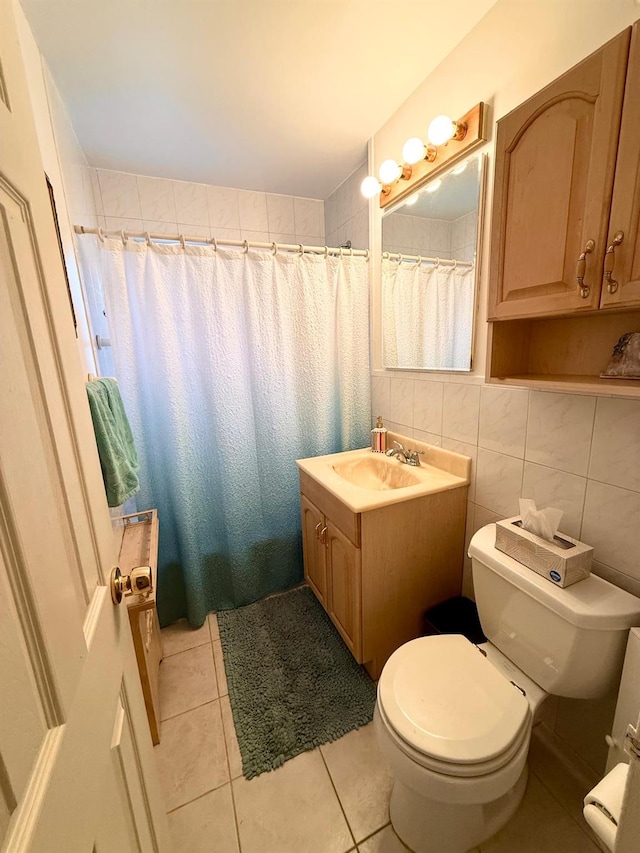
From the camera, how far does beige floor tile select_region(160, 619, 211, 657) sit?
1688mm

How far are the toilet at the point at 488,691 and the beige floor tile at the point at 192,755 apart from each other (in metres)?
0.61

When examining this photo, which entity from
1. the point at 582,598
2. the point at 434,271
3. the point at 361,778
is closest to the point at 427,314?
the point at 434,271

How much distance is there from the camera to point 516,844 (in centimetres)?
100

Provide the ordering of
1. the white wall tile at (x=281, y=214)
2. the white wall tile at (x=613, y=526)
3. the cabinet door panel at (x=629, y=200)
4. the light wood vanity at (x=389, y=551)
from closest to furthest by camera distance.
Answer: the cabinet door panel at (x=629, y=200) < the white wall tile at (x=613, y=526) < the light wood vanity at (x=389, y=551) < the white wall tile at (x=281, y=214)

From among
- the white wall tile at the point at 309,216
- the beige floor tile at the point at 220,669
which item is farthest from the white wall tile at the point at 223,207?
the beige floor tile at the point at 220,669

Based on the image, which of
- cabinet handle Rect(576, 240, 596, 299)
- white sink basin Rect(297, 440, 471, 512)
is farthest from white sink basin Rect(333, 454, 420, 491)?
cabinet handle Rect(576, 240, 596, 299)

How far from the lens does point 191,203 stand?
210 centimetres

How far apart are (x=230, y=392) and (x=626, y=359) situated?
59.5 inches

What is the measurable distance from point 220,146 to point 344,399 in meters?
1.46

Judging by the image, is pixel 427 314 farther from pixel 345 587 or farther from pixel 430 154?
pixel 345 587

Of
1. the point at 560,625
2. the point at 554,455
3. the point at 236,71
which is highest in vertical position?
the point at 236,71

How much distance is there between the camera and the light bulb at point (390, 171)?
1.53 metres

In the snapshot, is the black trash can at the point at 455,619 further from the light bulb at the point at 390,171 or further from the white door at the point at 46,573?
the light bulb at the point at 390,171

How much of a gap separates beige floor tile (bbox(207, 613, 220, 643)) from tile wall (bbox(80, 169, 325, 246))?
2210 millimetres
